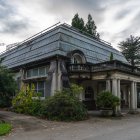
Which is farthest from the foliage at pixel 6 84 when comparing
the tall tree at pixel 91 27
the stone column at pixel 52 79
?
the tall tree at pixel 91 27

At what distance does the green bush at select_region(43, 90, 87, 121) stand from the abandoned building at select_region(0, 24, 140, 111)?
3839 mm

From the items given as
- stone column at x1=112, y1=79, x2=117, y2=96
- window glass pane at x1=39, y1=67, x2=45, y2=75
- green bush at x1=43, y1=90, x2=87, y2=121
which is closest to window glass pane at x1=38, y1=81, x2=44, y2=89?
window glass pane at x1=39, y1=67, x2=45, y2=75

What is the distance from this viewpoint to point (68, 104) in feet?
54.9

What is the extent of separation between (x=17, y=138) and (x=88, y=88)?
16.4m

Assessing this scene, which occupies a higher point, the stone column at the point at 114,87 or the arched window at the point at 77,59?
the arched window at the point at 77,59

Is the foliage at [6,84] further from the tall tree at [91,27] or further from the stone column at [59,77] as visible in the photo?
the tall tree at [91,27]

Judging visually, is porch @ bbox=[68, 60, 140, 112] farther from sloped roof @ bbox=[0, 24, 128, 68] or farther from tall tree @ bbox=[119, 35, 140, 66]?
tall tree @ bbox=[119, 35, 140, 66]

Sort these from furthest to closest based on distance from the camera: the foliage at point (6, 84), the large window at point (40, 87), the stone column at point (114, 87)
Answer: the large window at point (40, 87), the stone column at point (114, 87), the foliage at point (6, 84)

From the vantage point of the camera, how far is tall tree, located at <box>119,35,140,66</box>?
49.9 meters

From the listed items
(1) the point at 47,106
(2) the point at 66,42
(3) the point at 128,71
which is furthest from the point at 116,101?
(2) the point at 66,42

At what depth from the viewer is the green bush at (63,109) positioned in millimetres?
16438

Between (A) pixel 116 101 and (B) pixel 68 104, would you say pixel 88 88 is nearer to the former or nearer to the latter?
(A) pixel 116 101

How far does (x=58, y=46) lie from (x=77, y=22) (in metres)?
19.1

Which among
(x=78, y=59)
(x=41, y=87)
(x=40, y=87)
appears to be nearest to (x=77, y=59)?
(x=78, y=59)
